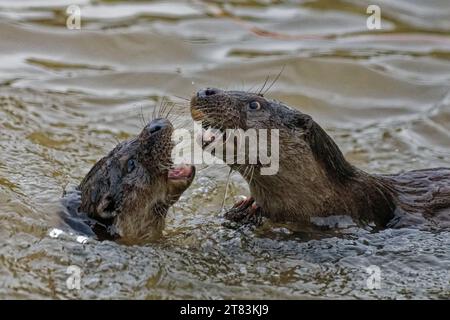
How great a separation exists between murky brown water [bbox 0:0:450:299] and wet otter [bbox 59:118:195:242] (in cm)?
13

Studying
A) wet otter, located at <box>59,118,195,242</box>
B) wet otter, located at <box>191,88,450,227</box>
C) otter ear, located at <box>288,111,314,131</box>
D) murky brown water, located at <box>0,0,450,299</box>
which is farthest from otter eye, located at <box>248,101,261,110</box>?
murky brown water, located at <box>0,0,450,299</box>

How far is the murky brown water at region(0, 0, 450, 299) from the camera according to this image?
16.4ft

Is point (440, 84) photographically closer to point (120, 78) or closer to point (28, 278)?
point (120, 78)

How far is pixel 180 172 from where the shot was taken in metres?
5.27

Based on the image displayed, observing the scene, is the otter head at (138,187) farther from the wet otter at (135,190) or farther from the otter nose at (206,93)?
the otter nose at (206,93)

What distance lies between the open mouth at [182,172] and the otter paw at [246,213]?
48 cm

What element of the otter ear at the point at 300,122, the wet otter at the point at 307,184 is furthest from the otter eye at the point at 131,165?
the otter ear at the point at 300,122

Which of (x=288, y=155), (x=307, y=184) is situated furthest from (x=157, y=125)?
(x=307, y=184)

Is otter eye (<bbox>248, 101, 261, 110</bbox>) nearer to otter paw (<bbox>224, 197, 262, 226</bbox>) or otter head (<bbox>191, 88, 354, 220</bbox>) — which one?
otter head (<bbox>191, 88, 354, 220</bbox>)

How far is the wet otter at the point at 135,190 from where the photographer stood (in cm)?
528

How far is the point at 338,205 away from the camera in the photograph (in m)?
5.52

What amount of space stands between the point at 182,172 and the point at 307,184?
25.9 inches

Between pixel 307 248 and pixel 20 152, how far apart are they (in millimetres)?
2252

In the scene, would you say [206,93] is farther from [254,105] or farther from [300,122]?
[300,122]
